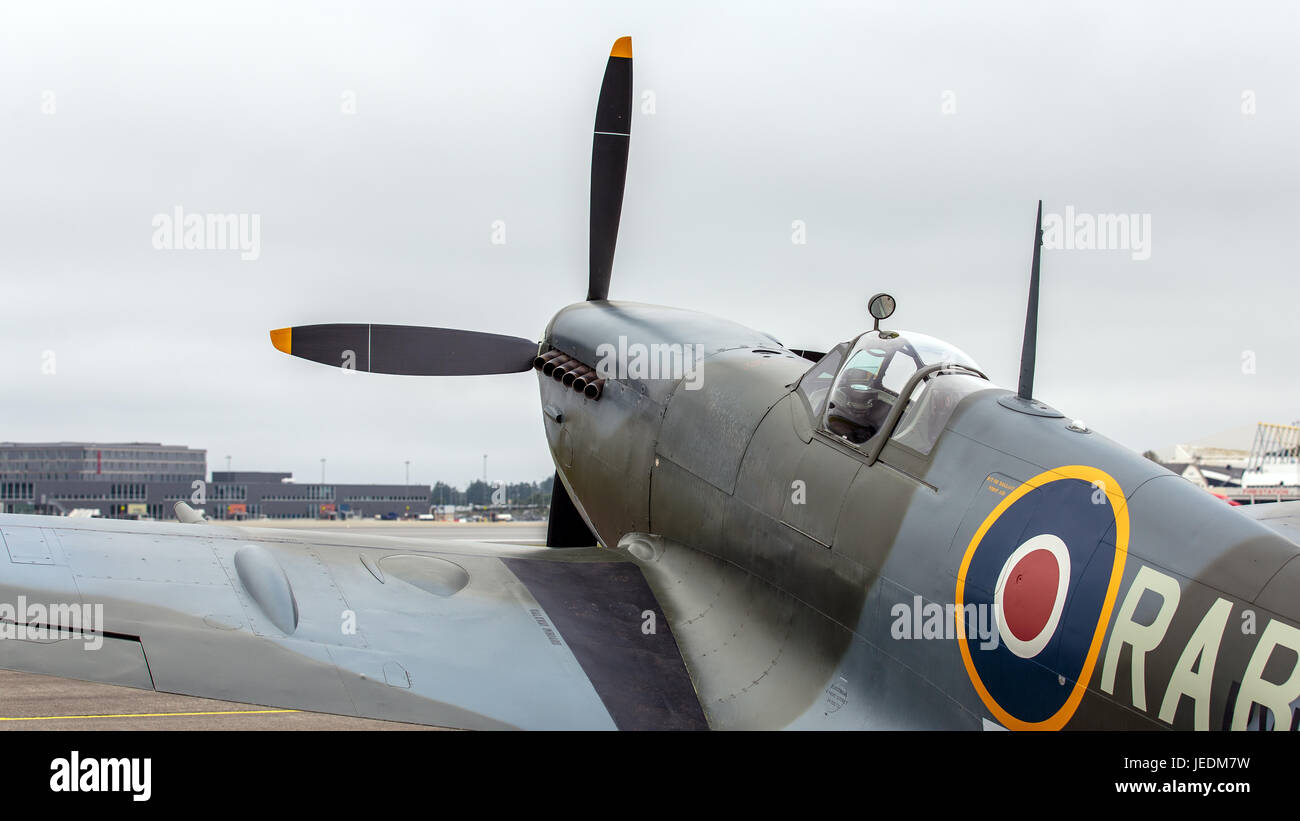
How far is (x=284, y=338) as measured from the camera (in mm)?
8500

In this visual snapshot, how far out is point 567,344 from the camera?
8.57 metres

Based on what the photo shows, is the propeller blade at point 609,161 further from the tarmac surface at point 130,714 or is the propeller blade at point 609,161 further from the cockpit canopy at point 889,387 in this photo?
the cockpit canopy at point 889,387

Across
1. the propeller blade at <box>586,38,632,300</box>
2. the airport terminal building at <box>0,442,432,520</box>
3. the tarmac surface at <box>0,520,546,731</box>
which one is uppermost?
the propeller blade at <box>586,38,632,300</box>

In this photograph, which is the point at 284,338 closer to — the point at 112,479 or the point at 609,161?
the point at 609,161

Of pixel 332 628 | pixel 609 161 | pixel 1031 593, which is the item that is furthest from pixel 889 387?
pixel 609 161

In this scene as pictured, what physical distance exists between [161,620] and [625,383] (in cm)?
368

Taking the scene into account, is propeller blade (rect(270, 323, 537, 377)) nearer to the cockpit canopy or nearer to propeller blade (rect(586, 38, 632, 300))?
propeller blade (rect(586, 38, 632, 300))

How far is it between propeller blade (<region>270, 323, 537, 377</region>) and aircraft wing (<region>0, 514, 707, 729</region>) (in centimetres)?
301

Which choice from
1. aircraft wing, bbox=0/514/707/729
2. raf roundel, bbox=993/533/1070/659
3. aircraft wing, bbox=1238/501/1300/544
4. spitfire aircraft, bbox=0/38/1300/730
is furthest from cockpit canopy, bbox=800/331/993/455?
aircraft wing, bbox=1238/501/1300/544

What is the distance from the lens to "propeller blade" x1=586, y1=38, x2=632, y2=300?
9.26 meters

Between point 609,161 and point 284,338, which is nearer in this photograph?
point 284,338

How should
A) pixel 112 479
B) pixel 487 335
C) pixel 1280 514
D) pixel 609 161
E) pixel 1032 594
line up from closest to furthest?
1. pixel 1032 594
2. pixel 1280 514
3. pixel 487 335
4. pixel 609 161
5. pixel 112 479

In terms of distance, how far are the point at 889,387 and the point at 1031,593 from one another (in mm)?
1566


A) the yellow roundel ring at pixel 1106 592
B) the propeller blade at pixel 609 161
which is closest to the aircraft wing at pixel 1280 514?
the yellow roundel ring at pixel 1106 592
